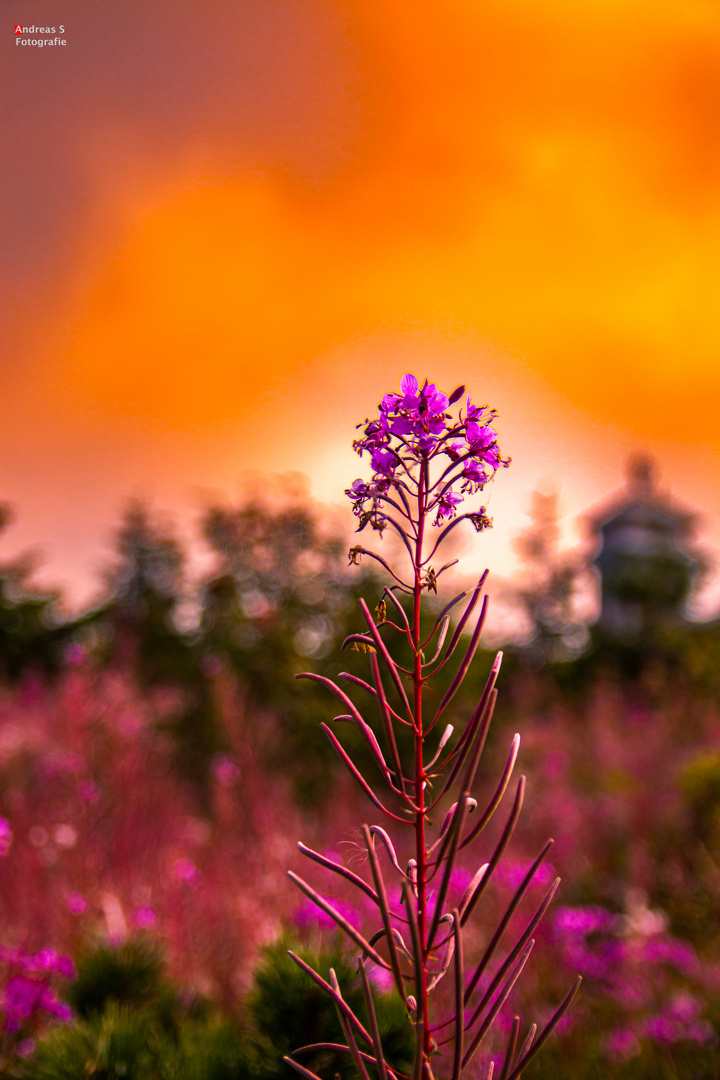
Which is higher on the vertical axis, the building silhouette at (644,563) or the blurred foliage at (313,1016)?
the building silhouette at (644,563)

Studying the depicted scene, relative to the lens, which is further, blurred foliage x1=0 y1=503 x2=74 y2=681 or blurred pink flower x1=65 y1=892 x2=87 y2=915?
blurred foliage x1=0 y1=503 x2=74 y2=681

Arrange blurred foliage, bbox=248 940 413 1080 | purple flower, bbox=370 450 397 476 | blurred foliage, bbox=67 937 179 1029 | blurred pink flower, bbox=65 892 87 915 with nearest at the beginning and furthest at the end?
purple flower, bbox=370 450 397 476 < blurred foliage, bbox=248 940 413 1080 < blurred foliage, bbox=67 937 179 1029 < blurred pink flower, bbox=65 892 87 915

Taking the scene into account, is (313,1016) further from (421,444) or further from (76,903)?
(76,903)

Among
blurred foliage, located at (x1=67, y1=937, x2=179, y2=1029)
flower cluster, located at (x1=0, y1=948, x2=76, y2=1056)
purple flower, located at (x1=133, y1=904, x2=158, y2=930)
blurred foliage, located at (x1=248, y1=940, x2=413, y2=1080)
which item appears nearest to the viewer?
blurred foliage, located at (x1=248, y1=940, x2=413, y2=1080)

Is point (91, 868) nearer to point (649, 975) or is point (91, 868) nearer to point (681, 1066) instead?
point (681, 1066)

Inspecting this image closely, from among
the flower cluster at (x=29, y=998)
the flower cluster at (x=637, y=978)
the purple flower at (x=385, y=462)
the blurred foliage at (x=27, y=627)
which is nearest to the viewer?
the purple flower at (x=385, y=462)

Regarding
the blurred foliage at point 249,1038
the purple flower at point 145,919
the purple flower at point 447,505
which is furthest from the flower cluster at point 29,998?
the purple flower at point 447,505

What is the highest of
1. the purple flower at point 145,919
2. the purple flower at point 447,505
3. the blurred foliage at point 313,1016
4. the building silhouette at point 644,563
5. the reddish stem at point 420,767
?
the building silhouette at point 644,563

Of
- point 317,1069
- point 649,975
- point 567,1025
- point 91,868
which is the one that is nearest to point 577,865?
point 649,975

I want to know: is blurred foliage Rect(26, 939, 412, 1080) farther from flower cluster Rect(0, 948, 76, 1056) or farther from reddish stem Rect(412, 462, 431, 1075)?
reddish stem Rect(412, 462, 431, 1075)

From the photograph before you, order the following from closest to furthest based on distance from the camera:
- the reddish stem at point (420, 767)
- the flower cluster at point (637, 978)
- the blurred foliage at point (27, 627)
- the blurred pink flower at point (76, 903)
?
the reddish stem at point (420, 767) < the blurred pink flower at point (76, 903) < the flower cluster at point (637, 978) < the blurred foliage at point (27, 627)

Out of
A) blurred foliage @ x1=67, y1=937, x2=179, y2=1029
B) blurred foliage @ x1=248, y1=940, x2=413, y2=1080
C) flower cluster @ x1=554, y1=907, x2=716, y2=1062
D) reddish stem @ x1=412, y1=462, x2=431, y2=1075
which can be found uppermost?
reddish stem @ x1=412, y1=462, x2=431, y2=1075

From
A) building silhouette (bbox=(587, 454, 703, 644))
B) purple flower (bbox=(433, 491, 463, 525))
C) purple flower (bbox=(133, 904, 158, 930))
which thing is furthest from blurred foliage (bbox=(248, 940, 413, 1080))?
building silhouette (bbox=(587, 454, 703, 644))

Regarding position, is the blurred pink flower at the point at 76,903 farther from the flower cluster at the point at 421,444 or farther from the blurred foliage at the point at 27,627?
the blurred foliage at the point at 27,627
